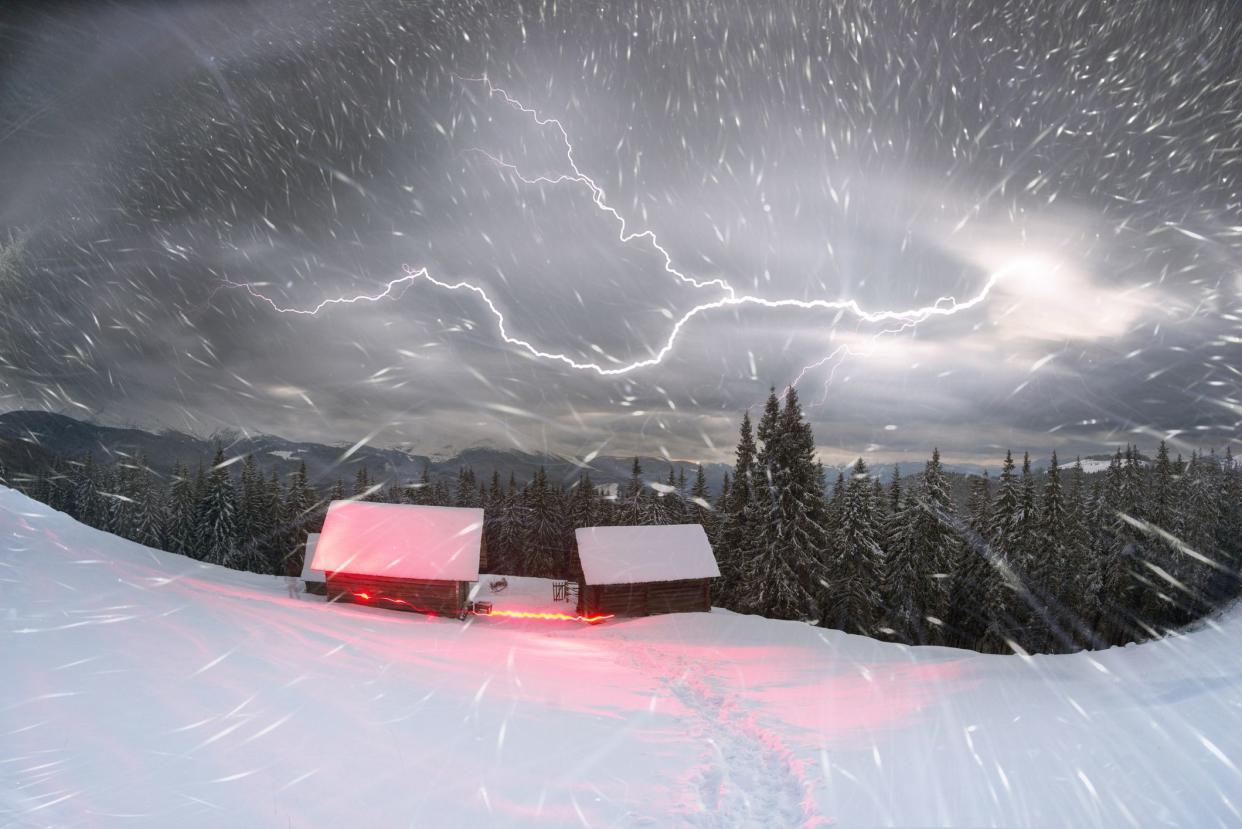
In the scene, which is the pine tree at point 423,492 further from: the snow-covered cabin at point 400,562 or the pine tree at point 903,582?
the pine tree at point 903,582

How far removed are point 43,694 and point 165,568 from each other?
16.1 m

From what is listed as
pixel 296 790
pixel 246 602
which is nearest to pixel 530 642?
pixel 246 602

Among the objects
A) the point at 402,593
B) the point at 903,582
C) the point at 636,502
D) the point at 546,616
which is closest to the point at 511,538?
the point at 636,502

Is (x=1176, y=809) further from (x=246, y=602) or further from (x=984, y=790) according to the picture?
(x=246, y=602)

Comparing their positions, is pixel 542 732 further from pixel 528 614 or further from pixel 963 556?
pixel 963 556

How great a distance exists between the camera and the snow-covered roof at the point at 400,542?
92.7ft

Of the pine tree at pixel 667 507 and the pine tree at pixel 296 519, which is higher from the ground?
the pine tree at pixel 667 507

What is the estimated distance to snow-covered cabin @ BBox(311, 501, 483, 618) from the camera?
28.2 meters

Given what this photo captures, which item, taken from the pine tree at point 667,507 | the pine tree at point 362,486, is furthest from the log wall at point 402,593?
the pine tree at point 362,486

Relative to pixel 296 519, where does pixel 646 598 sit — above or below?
below

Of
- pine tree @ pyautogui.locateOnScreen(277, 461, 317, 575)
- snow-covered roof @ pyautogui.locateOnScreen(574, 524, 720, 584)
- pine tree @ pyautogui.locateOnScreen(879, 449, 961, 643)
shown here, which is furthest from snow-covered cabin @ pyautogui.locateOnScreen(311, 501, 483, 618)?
pine tree @ pyautogui.locateOnScreen(277, 461, 317, 575)

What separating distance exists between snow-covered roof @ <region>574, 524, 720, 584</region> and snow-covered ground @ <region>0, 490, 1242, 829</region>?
14083 mm

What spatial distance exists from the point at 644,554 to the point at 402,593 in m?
12.2

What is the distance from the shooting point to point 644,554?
30734mm
